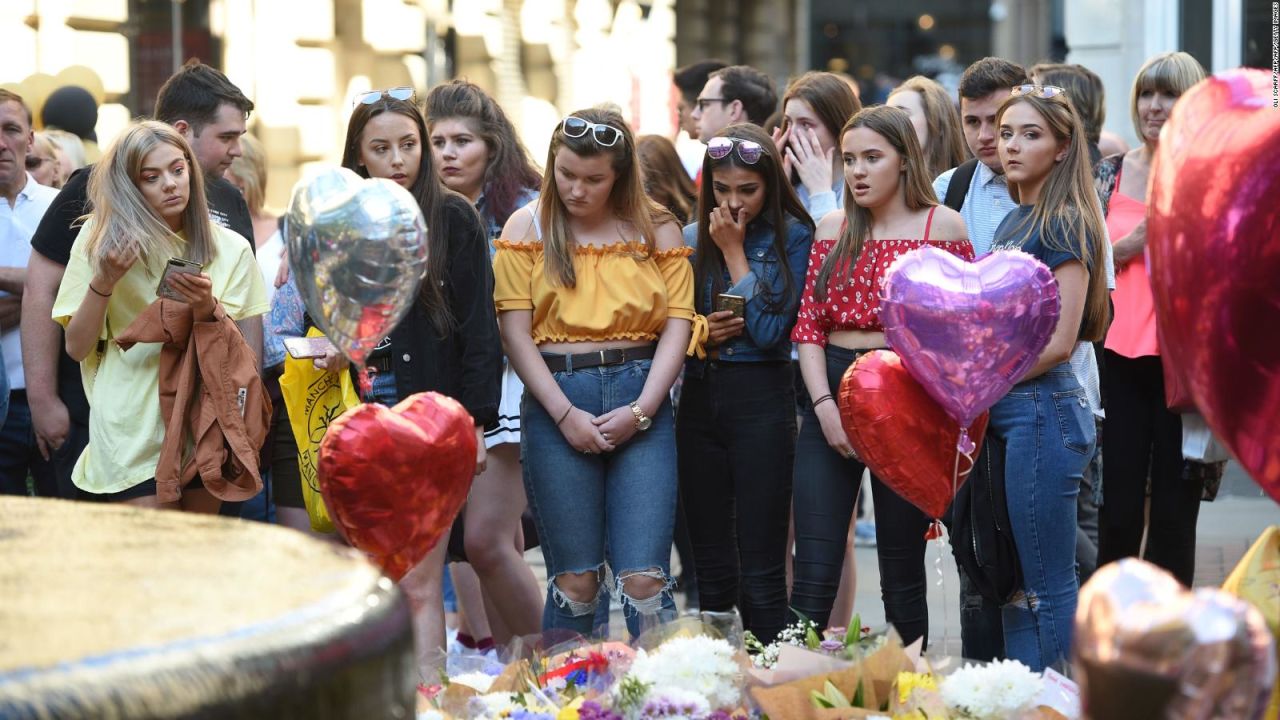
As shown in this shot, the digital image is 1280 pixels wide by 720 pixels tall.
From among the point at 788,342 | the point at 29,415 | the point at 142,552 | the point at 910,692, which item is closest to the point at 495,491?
the point at 788,342

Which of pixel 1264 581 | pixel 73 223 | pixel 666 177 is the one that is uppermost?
A: pixel 666 177

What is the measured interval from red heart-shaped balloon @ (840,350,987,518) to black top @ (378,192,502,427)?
1066 millimetres

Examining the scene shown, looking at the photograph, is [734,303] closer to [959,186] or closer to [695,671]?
[959,186]

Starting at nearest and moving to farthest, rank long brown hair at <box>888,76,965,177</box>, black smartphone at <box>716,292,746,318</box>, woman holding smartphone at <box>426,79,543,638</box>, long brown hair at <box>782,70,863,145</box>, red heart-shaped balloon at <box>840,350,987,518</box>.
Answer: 1. red heart-shaped balloon at <box>840,350,987,518</box>
2. black smartphone at <box>716,292,746,318</box>
3. woman holding smartphone at <box>426,79,543,638</box>
4. long brown hair at <box>782,70,863,145</box>
5. long brown hair at <box>888,76,965,177</box>

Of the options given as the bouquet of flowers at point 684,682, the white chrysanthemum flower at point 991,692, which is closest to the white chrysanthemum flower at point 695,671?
the bouquet of flowers at point 684,682

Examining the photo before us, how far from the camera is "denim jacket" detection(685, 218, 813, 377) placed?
4.53m

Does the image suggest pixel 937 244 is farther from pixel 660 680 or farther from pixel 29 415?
pixel 29 415

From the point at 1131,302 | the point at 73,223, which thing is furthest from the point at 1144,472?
the point at 73,223

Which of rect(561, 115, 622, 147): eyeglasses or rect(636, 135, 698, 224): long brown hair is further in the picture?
rect(636, 135, 698, 224): long brown hair

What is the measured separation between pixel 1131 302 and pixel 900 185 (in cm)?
116

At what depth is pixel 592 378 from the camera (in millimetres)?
4371

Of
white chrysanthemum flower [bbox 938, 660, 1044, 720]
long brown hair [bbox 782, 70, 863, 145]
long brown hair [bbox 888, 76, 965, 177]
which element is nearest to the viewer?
white chrysanthemum flower [bbox 938, 660, 1044, 720]

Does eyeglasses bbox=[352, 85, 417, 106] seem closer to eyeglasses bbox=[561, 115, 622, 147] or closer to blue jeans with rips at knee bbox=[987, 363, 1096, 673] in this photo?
eyeglasses bbox=[561, 115, 622, 147]

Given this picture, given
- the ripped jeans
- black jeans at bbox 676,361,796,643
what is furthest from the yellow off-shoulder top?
black jeans at bbox 676,361,796,643
